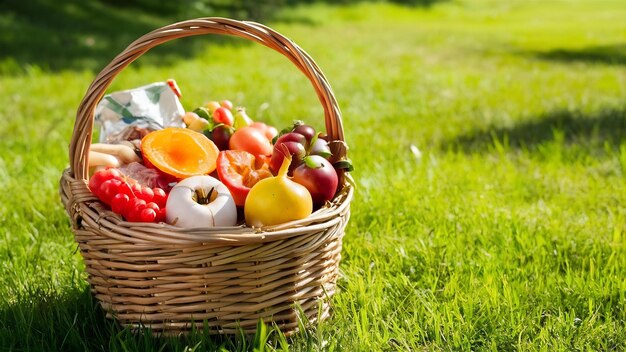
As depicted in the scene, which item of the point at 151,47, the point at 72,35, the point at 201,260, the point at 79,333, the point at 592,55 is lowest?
the point at 592,55

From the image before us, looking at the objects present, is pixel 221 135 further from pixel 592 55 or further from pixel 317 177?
pixel 592 55

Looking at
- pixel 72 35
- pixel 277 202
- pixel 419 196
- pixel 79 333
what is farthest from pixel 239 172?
pixel 72 35

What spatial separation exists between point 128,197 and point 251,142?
562mm

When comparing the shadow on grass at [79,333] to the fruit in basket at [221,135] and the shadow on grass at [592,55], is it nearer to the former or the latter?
the fruit in basket at [221,135]

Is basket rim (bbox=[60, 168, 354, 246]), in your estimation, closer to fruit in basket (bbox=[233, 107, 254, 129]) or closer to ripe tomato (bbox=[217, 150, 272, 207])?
ripe tomato (bbox=[217, 150, 272, 207])

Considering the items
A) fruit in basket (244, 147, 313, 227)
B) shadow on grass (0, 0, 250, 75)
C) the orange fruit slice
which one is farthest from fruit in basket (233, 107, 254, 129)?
shadow on grass (0, 0, 250, 75)

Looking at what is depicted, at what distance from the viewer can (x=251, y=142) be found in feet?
8.32

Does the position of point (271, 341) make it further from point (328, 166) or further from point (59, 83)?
point (59, 83)

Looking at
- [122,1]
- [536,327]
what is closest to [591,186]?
[536,327]

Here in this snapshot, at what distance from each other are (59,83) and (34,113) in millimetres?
776

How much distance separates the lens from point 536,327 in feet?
7.34

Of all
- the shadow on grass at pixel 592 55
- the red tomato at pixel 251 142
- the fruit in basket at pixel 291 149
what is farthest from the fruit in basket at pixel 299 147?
the shadow on grass at pixel 592 55

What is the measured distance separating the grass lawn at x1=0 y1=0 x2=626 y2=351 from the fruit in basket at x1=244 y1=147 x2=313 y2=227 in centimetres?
32

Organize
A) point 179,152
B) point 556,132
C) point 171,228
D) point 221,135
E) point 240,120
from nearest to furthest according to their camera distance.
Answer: point 171,228
point 179,152
point 221,135
point 240,120
point 556,132
